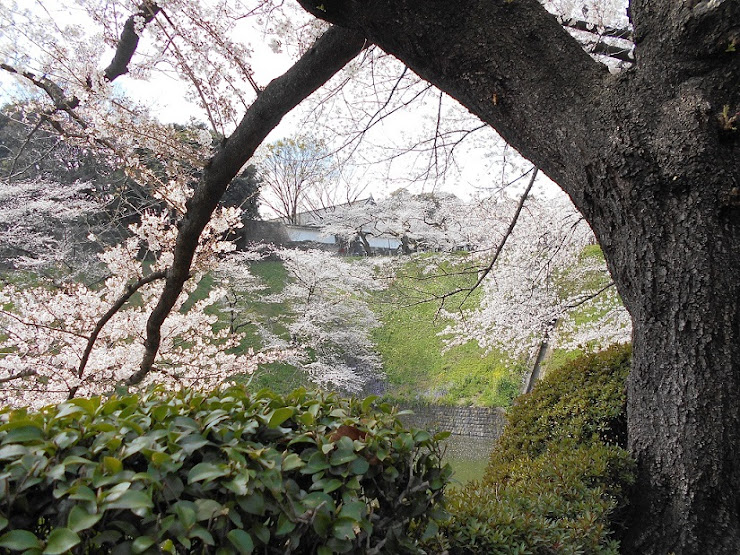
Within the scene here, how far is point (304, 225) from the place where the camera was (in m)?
17.0

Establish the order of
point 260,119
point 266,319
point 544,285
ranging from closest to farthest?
point 260,119
point 544,285
point 266,319

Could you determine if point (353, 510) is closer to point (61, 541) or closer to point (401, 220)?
point (61, 541)

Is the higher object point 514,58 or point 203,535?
point 514,58

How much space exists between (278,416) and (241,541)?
277 mm

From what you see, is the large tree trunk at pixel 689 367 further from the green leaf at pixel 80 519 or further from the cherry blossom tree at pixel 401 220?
the cherry blossom tree at pixel 401 220

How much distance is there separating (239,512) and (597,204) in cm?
150

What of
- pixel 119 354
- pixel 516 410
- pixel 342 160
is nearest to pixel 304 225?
pixel 119 354

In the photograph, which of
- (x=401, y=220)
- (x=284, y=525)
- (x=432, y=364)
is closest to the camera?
(x=284, y=525)

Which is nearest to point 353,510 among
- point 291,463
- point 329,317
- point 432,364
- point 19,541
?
point 291,463

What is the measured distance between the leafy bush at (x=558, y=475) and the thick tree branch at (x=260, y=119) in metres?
1.75

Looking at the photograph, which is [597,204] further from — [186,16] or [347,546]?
[186,16]

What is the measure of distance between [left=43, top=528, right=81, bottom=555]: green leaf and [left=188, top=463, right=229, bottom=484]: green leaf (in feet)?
0.61

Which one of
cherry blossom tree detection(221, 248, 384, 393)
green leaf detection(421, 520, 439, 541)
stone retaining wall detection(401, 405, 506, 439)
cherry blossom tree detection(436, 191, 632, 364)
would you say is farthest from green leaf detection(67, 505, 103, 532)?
cherry blossom tree detection(221, 248, 384, 393)

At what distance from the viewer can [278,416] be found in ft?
3.45
